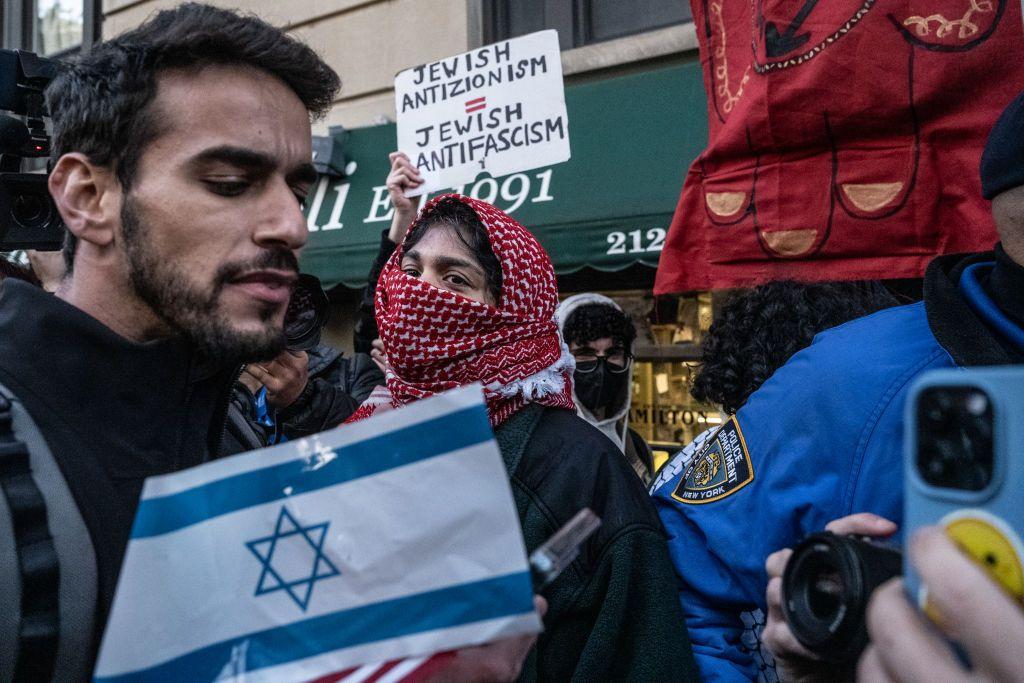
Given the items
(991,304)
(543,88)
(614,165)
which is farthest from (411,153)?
(991,304)

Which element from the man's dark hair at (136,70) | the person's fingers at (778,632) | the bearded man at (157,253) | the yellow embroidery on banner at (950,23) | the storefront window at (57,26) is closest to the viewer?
the person's fingers at (778,632)

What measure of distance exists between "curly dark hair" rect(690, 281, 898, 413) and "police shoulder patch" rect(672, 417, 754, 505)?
20.7 inches

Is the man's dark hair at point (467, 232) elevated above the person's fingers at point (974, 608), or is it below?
above

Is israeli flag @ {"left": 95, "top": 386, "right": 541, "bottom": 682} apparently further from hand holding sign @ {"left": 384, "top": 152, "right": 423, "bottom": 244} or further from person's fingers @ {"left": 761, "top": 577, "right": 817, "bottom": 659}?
hand holding sign @ {"left": 384, "top": 152, "right": 423, "bottom": 244}

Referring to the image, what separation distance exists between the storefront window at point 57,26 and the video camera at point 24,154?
828 cm

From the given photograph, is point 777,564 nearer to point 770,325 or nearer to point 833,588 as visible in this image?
point 833,588

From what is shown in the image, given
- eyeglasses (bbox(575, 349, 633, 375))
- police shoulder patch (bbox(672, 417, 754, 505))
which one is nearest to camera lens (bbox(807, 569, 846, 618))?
police shoulder patch (bbox(672, 417, 754, 505))

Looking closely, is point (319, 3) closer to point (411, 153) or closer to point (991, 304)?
point (411, 153)

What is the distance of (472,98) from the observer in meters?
3.39

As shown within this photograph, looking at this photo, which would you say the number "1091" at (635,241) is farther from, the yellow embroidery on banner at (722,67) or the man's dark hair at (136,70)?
the man's dark hair at (136,70)

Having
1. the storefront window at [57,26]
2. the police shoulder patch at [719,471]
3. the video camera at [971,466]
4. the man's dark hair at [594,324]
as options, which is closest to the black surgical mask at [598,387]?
the man's dark hair at [594,324]

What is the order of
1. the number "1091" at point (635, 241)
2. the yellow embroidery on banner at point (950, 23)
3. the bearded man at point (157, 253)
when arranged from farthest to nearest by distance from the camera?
1. the number "1091" at point (635, 241)
2. the yellow embroidery on banner at point (950, 23)
3. the bearded man at point (157, 253)

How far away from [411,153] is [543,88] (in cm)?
66

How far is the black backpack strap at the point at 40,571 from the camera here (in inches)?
39.0
